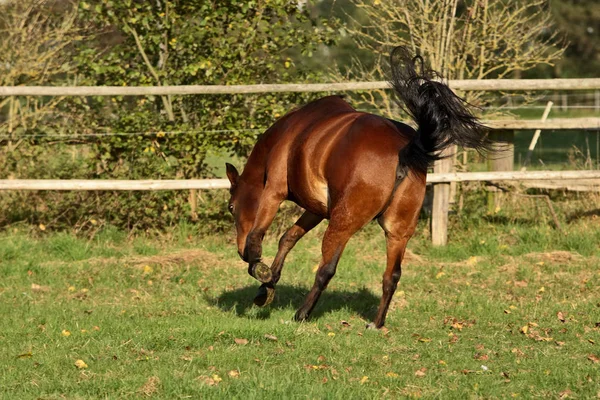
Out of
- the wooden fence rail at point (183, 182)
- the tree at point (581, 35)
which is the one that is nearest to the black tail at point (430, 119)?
the wooden fence rail at point (183, 182)

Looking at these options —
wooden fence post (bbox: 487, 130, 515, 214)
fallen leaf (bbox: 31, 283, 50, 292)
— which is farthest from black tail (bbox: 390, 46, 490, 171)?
wooden fence post (bbox: 487, 130, 515, 214)

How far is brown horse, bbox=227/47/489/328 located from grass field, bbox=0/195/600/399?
0.56m

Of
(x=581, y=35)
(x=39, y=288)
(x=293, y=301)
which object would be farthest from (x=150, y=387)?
(x=581, y=35)

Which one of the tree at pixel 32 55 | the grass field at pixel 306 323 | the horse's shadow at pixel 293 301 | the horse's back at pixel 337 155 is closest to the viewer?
the grass field at pixel 306 323

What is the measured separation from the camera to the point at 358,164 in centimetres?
594

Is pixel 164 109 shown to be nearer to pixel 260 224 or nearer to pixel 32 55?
pixel 32 55

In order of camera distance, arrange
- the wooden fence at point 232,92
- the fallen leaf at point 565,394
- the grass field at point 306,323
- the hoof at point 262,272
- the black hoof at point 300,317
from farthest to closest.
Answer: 1. the wooden fence at point 232,92
2. the black hoof at point 300,317
3. the hoof at point 262,272
4. the grass field at point 306,323
5. the fallen leaf at point 565,394

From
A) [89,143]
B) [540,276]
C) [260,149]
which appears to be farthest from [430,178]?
[89,143]

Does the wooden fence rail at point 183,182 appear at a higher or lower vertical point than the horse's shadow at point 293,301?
higher

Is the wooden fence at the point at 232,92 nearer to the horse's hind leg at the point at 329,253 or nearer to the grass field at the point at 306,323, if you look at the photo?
the grass field at the point at 306,323

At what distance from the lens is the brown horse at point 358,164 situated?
19.3 ft

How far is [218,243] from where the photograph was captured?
984 cm

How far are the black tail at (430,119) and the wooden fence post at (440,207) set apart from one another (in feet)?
12.1

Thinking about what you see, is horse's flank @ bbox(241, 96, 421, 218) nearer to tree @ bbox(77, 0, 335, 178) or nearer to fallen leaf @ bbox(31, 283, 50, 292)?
fallen leaf @ bbox(31, 283, 50, 292)
